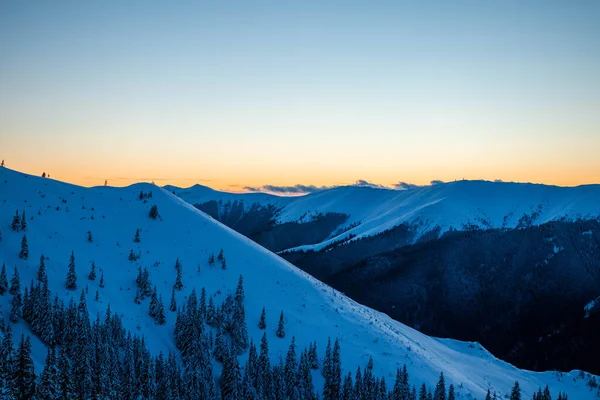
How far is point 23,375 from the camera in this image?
47.6 m

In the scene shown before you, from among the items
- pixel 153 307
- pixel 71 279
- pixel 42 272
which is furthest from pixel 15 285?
pixel 153 307

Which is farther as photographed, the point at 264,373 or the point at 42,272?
the point at 264,373

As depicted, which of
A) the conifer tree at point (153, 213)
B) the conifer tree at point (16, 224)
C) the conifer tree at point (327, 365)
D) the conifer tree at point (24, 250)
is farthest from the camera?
the conifer tree at point (153, 213)

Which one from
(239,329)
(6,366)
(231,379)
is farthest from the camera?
(239,329)

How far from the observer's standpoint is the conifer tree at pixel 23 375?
47.3 m

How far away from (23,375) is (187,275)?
3850cm

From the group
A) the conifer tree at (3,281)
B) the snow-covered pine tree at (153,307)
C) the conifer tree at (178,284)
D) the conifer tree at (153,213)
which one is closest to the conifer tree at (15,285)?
the conifer tree at (3,281)

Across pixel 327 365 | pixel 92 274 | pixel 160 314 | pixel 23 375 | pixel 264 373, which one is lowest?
pixel 264 373

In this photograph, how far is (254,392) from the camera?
2630 inches

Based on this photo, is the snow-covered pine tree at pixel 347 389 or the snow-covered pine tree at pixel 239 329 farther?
the snow-covered pine tree at pixel 239 329

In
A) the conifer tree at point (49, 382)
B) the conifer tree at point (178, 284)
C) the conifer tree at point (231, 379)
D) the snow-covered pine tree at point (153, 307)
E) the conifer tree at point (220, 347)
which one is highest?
the conifer tree at point (178, 284)

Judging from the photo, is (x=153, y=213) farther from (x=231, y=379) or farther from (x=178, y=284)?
(x=231, y=379)

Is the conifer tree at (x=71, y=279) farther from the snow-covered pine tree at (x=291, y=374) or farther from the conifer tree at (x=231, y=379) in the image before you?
the snow-covered pine tree at (x=291, y=374)

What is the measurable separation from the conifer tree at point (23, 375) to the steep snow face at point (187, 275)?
402 inches
